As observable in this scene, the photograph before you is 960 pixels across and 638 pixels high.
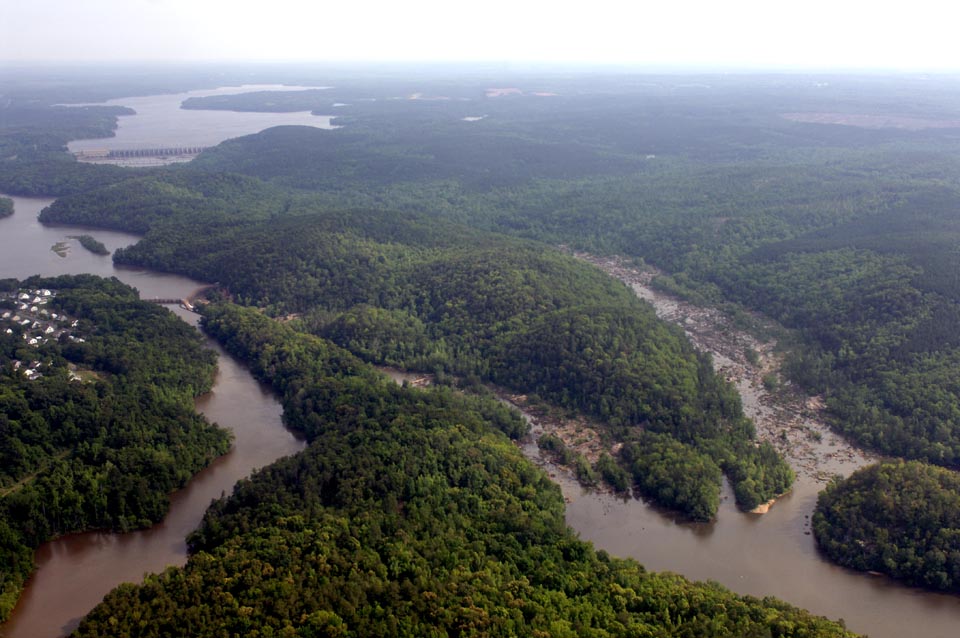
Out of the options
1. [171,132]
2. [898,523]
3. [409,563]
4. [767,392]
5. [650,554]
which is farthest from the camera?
[171,132]

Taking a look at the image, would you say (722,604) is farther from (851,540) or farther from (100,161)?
(100,161)

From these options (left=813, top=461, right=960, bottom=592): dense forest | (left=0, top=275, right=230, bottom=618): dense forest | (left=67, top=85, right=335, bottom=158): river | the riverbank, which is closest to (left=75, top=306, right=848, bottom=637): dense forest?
(left=0, top=275, right=230, bottom=618): dense forest

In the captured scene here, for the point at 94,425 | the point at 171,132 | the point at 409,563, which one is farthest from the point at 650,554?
the point at 171,132

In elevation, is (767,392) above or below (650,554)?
above

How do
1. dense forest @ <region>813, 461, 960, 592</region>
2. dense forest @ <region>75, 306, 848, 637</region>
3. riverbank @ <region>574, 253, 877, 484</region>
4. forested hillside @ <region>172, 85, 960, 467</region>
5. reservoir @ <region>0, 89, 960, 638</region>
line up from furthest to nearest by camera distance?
forested hillside @ <region>172, 85, 960, 467</region> < riverbank @ <region>574, 253, 877, 484</region> < dense forest @ <region>813, 461, 960, 592</region> < reservoir @ <region>0, 89, 960, 638</region> < dense forest @ <region>75, 306, 848, 637</region>

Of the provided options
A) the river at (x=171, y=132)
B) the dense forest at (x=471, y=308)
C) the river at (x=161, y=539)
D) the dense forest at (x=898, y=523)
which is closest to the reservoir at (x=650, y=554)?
the river at (x=161, y=539)

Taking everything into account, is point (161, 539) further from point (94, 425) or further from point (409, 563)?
point (409, 563)

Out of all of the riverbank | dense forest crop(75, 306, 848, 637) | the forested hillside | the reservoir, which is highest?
the forested hillside

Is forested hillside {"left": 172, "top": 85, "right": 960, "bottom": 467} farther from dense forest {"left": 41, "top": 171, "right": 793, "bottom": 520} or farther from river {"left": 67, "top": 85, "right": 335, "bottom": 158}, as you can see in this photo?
river {"left": 67, "top": 85, "right": 335, "bottom": 158}
